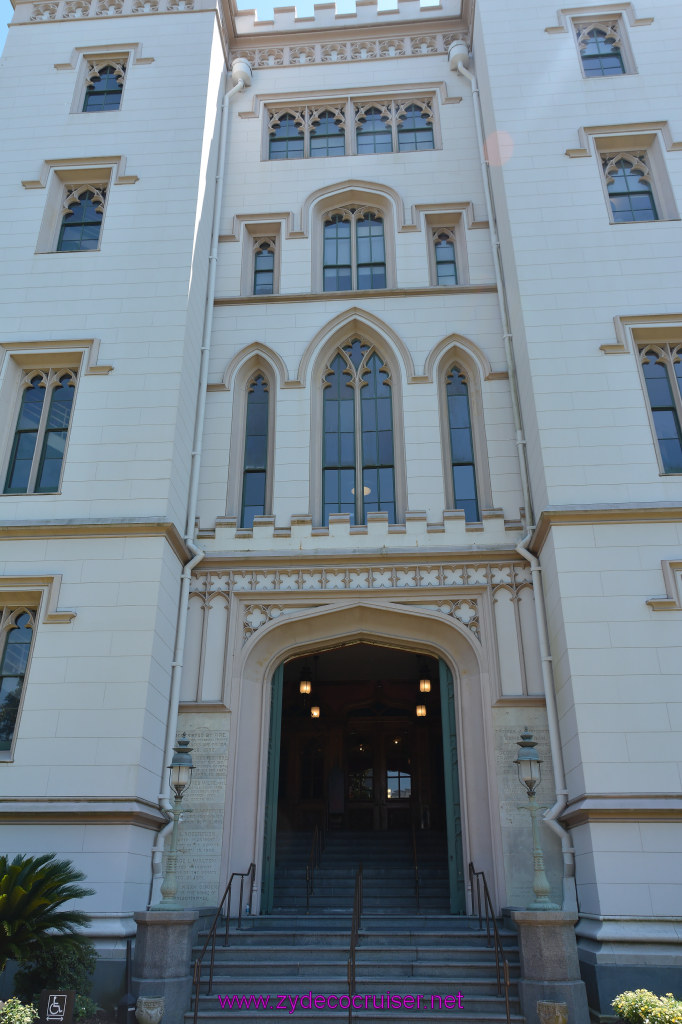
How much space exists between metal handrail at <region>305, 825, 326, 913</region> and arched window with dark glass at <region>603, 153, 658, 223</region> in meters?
11.8

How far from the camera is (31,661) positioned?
1081 cm

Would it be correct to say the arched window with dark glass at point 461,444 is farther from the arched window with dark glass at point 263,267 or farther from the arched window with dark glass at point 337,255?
the arched window with dark glass at point 263,267

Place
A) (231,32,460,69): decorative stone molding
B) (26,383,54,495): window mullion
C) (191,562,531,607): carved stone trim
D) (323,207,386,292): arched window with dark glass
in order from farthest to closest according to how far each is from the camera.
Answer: (231,32,460,69): decorative stone molding → (323,207,386,292): arched window with dark glass → (26,383,54,495): window mullion → (191,562,531,607): carved stone trim

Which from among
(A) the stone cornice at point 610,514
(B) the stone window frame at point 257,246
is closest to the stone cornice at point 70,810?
(A) the stone cornice at point 610,514

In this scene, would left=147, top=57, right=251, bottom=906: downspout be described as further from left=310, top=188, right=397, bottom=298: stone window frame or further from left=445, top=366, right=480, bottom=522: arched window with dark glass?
left=445, top=366, right=480, bottom=522: arched window with dark glass

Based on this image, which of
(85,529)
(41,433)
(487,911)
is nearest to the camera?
(487,911)

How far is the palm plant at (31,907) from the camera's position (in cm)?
770

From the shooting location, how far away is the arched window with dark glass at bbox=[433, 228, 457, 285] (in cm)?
1590

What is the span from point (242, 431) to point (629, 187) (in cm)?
809

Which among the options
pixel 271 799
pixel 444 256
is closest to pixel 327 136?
pixel 444 256

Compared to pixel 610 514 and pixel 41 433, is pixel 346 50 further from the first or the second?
pixel 610 514

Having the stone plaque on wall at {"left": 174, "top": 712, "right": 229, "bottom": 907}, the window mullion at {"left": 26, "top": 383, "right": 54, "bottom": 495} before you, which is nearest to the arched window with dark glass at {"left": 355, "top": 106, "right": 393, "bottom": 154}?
the window mullion at {"left": 26, "top": 383, "right": 54, "bottom": 495}

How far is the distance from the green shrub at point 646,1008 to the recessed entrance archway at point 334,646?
10.1 feet

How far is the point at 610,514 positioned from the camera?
436 inches
